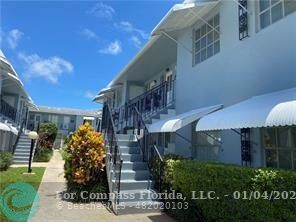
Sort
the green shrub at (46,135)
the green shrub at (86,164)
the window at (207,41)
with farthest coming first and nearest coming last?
Result: 1. the green shrub at (46,135)
2. the window at (207,41)
3. the green shrub at (86,164)

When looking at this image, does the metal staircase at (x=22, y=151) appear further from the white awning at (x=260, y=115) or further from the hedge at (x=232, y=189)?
the white awning at (x=260, y=115)

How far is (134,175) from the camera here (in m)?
12.6

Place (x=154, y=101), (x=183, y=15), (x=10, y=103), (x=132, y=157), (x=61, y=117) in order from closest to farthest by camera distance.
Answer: (x=132, y=157) < (x=183, y=15) < (x=154, y=101) < (x=10, y=103) < (x=61, y=117)

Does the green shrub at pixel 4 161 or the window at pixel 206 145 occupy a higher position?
the window at pixel 206 145

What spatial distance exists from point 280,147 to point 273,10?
5165 mm

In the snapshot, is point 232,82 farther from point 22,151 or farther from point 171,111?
point 22,151

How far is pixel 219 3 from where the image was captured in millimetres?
13258

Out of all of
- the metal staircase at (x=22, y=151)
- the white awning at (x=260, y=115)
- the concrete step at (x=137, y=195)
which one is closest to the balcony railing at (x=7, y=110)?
A: the metal staircase at (x=22, y=151)

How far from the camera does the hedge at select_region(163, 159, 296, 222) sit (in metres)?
6.38

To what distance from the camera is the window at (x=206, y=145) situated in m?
12.8

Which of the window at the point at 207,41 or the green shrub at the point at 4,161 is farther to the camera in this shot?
the green shrub at the point at 4,161

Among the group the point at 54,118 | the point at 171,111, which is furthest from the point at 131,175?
the point at 54,118

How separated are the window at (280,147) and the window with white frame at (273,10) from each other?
13.5 feet

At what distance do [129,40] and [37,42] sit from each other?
10166 mm
